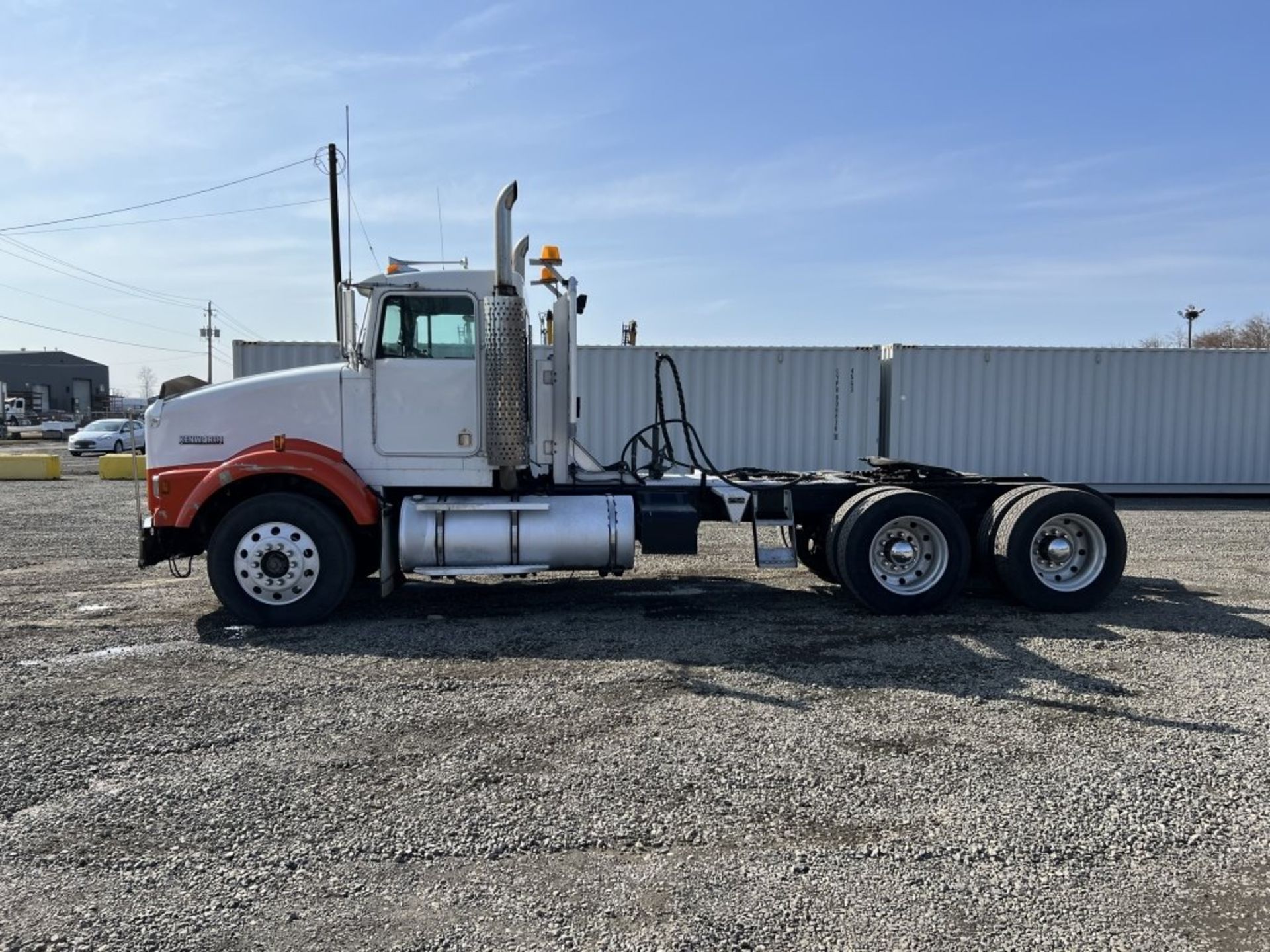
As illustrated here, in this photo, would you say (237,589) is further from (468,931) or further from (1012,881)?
(1012,881)

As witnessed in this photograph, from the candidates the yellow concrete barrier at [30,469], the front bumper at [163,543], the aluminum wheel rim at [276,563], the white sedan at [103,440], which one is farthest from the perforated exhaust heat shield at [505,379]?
the white sedan at [103,440]

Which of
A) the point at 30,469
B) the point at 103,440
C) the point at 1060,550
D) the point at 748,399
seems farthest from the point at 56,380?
the point at 1060,550

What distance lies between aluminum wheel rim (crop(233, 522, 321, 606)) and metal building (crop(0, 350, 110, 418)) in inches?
3643

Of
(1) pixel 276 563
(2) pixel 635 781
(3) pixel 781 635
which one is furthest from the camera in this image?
(1) pixel 276 563

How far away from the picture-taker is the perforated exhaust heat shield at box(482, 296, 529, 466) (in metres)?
6.88

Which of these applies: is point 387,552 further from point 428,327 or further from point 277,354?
point 277,354

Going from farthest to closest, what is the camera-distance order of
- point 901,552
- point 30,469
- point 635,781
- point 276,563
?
point 30,469
point 901,552
point 276,563
point 635,781

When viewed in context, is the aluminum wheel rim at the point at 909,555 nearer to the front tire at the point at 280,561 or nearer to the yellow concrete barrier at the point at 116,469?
the front tire at the point at 280,561

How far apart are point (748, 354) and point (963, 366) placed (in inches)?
162

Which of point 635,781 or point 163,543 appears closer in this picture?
point 635,781

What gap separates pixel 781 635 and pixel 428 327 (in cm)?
368

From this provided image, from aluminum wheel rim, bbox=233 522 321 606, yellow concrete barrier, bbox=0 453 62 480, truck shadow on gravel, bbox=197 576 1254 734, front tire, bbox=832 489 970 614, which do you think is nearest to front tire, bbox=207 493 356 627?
aluminum wheel rim, bbox=233 522 321 606

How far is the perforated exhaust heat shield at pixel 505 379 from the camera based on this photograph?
6879 mm

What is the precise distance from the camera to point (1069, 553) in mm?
7402
